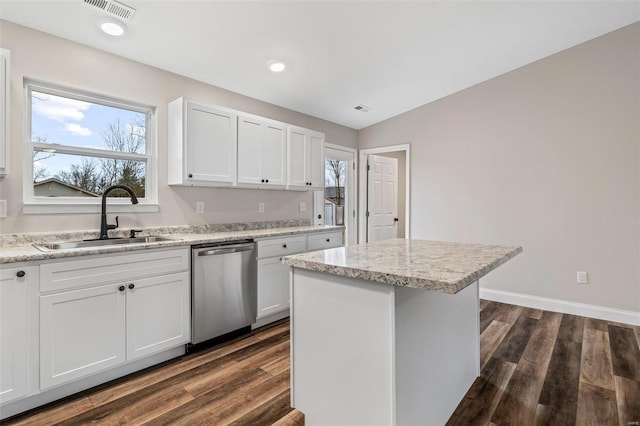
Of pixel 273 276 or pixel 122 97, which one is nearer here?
pixel 122 97

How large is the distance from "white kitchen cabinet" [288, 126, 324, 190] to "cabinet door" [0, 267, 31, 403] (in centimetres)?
245

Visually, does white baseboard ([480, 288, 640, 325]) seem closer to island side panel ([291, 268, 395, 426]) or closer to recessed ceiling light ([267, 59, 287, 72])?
island side panel ([291, 268, 395, 426])

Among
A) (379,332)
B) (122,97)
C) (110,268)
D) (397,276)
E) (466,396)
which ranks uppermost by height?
(122,97)

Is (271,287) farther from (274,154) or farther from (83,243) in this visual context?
(83,243)

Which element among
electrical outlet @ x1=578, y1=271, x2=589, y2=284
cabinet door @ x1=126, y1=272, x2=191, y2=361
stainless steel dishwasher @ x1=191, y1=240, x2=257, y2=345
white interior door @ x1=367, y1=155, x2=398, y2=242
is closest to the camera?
cabinet door @ x1=126, y1=272, x2=191, y2=361

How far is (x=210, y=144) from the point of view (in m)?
2.96

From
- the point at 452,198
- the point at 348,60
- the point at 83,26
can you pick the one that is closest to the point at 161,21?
the point at 83,26

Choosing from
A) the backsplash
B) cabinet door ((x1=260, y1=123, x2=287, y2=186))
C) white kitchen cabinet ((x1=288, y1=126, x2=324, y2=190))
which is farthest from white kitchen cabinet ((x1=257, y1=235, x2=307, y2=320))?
white kitchen cabinet ((x1=288, y1=126, x2=324, y2=190))

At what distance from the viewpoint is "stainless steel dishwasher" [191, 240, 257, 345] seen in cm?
252

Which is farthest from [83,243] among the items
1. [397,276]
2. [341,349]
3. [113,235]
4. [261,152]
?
[397,276]

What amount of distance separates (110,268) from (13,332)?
54 centimetres

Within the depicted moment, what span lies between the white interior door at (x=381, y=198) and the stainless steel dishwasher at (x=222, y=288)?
276cm

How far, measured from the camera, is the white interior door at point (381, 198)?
5.28m

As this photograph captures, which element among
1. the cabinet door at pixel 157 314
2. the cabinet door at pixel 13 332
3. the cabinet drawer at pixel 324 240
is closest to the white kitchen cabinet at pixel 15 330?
the cabinet door at pixel 13 332
